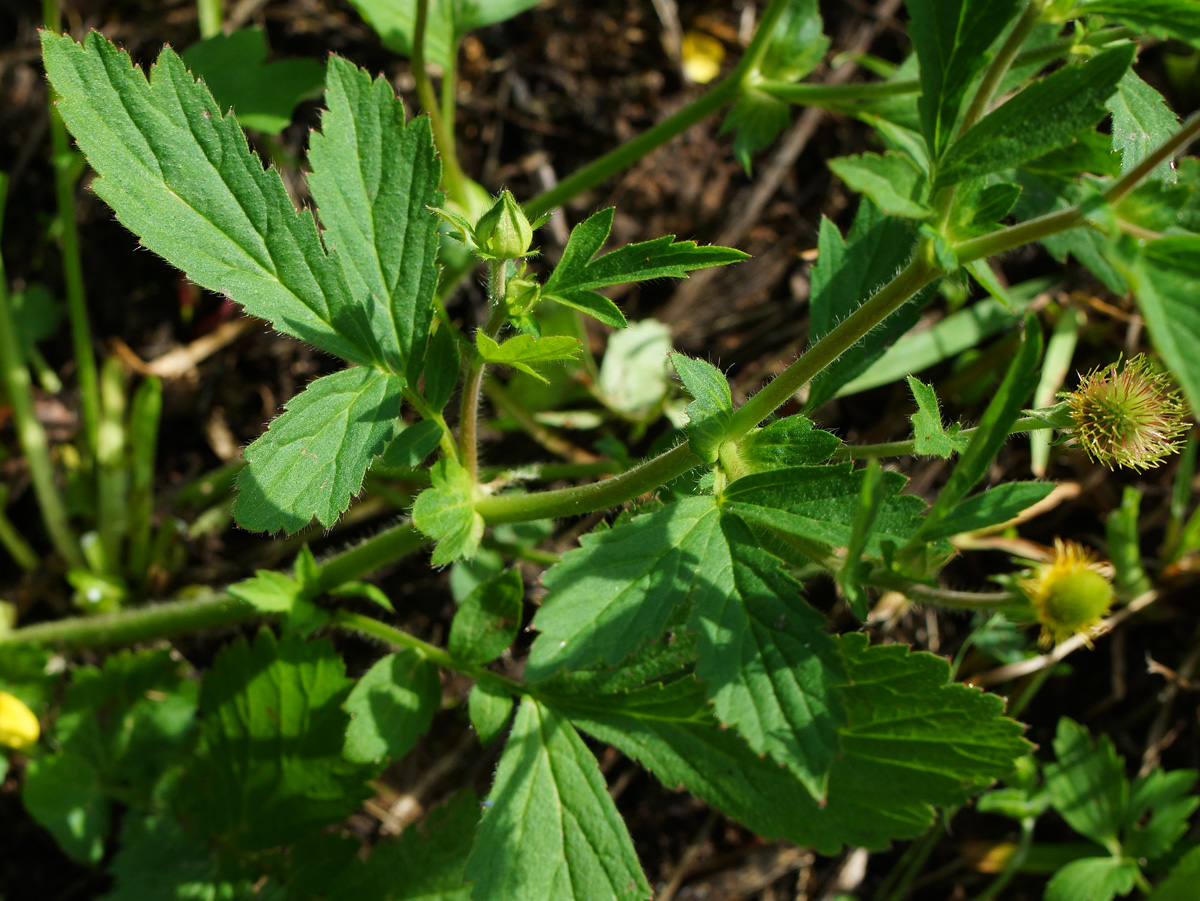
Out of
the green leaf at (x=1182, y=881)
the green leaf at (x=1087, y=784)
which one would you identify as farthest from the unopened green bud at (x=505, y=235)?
the green leaf at (x=1182, y=881)

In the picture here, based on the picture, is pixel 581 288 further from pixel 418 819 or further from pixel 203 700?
pixel 418 819

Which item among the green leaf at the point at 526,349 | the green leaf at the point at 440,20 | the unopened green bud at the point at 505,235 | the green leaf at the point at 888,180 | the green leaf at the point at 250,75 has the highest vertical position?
the green leaf at the point at 440,20

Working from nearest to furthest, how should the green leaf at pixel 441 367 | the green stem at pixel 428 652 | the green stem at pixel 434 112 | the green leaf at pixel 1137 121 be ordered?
the green leaf at pixel 1137 121 → the green leaf at pixel 441 367 → the green stem at pixel 428 652 → the green stem at pixel 434 112

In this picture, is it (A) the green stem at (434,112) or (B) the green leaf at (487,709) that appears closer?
(B) the green leaf at (487,709)

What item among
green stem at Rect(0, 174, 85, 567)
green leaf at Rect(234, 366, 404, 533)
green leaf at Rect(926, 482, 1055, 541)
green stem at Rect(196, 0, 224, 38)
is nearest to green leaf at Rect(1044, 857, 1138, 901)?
green leaf at Rect(926, 482, 1055, 541)

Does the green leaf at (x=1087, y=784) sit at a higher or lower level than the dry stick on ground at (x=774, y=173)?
lower

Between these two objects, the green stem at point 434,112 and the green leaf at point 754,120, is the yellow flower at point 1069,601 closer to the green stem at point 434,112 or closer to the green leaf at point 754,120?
the green leaf at point 754,120

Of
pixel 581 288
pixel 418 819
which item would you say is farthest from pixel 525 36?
pixel 418 819

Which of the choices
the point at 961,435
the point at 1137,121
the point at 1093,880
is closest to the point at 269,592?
the point at 961,435
